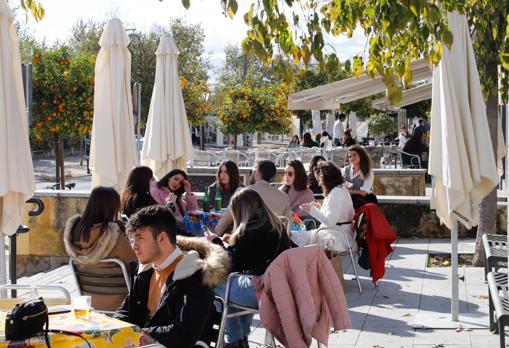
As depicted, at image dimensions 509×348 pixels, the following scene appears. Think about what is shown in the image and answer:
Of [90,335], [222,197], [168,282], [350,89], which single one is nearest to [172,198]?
[222,197]

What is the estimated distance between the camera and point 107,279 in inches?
259

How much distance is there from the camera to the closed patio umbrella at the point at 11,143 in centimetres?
696

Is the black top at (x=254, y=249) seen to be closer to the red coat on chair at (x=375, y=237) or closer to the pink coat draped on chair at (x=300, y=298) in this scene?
the pink coat draped on chair at (x=300, y=298)

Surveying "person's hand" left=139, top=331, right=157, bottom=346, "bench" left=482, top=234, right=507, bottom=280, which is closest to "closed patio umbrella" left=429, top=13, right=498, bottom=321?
"bench" left=482, top=234, right=507, bottom=280

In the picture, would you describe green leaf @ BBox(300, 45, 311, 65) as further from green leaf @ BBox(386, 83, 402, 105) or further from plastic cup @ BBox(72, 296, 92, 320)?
plastic cup @ BBox(72, 296, 92, 320)

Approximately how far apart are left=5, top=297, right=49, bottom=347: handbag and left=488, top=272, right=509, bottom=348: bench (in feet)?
8.74

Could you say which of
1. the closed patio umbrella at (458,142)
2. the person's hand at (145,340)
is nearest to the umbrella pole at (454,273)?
the closed patio umbrella at (458,142)

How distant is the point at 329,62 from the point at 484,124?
260 cm

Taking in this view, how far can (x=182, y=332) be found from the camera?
179 inches

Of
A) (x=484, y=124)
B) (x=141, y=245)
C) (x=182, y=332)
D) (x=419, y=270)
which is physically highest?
(x=484, y=124)

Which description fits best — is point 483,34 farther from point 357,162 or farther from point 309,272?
point 309,272

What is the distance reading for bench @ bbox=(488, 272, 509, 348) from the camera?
5.25 m

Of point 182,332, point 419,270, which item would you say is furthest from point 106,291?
point 419,270

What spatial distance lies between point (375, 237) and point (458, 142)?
1.91m
